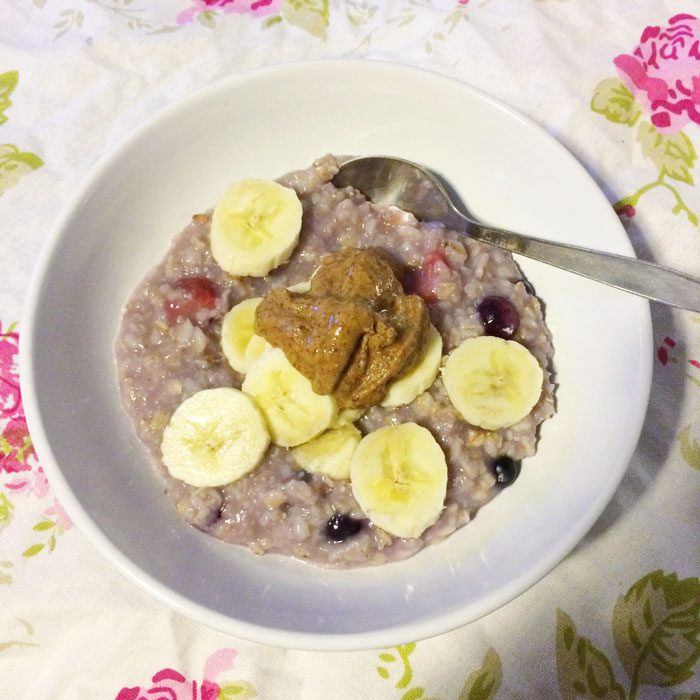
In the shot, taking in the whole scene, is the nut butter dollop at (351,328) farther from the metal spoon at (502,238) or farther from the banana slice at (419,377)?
the metal spoon at (502,238)

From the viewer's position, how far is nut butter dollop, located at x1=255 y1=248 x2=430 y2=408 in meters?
2.02

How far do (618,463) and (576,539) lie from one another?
0.26 metres

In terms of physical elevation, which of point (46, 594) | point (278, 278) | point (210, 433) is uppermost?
point (278, 278)

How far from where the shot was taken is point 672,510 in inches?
95.4

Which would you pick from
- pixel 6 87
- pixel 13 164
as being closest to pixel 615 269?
pixel 13 164

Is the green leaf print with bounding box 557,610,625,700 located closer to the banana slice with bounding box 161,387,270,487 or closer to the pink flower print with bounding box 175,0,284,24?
the banana slice with bounding box 161,387,270,487

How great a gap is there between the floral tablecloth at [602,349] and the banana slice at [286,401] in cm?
75

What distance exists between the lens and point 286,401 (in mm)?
2166

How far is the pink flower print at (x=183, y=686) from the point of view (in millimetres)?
2258

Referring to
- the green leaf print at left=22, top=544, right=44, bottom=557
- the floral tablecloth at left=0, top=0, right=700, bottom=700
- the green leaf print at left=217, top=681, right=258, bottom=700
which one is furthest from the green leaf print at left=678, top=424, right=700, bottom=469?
the green leaf print at left=22, top=544, right=44, bottom=557

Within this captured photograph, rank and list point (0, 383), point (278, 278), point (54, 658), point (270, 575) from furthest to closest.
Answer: point (0, 383) < point (278, 278) < point (54, 658) < point (270, 575)

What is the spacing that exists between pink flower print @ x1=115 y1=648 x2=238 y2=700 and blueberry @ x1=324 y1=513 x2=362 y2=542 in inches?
22.1

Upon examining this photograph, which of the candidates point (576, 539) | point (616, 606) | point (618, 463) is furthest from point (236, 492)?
point (616, 606)

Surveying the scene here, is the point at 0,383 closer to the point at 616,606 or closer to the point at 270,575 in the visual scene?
the point at 270,575
